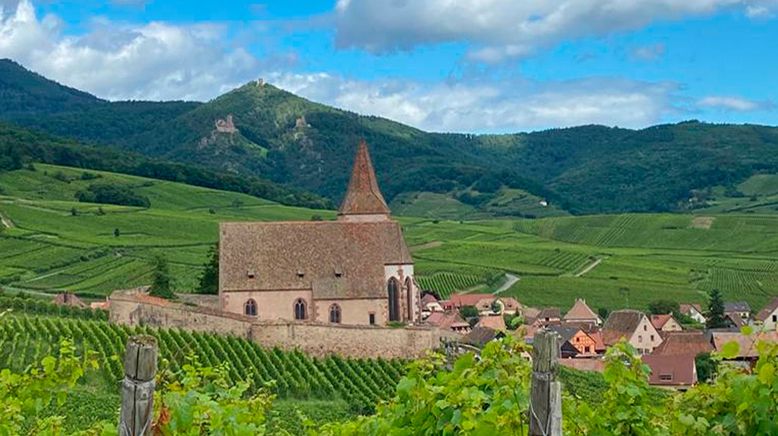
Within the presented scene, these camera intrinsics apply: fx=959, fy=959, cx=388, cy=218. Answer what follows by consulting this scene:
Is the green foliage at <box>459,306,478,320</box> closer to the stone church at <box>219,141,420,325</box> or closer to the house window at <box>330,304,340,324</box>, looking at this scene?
the stone church at <box>219,141,420,325</box>

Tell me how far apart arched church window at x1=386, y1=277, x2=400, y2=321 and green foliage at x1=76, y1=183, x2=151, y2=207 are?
77.1 m

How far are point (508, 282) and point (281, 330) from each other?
57.1 meters

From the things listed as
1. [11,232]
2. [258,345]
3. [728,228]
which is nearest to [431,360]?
[258,345]

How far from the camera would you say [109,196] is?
125312 millimetres

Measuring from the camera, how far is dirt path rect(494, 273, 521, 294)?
326 ft

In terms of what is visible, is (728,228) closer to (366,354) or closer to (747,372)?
(366,354)

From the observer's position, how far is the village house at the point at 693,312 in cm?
8719

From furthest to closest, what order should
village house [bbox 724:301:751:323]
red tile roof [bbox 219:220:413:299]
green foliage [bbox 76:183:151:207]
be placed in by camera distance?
green foliage [bbox 76:183:151:207] < village house [bbox 724:301:751:323] < red tile roof [bbox 219:220:413:299]

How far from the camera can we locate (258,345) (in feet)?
159

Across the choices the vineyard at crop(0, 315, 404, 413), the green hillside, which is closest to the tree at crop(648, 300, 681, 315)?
the green hillside

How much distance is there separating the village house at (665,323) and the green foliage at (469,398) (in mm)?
73609

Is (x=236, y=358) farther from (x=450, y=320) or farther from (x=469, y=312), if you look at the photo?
(x=469, y=312)

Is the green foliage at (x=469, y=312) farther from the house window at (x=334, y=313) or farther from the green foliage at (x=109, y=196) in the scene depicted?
the green foliage at (x=109, y=196)

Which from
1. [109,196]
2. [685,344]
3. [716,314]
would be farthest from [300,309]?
[109,196]
